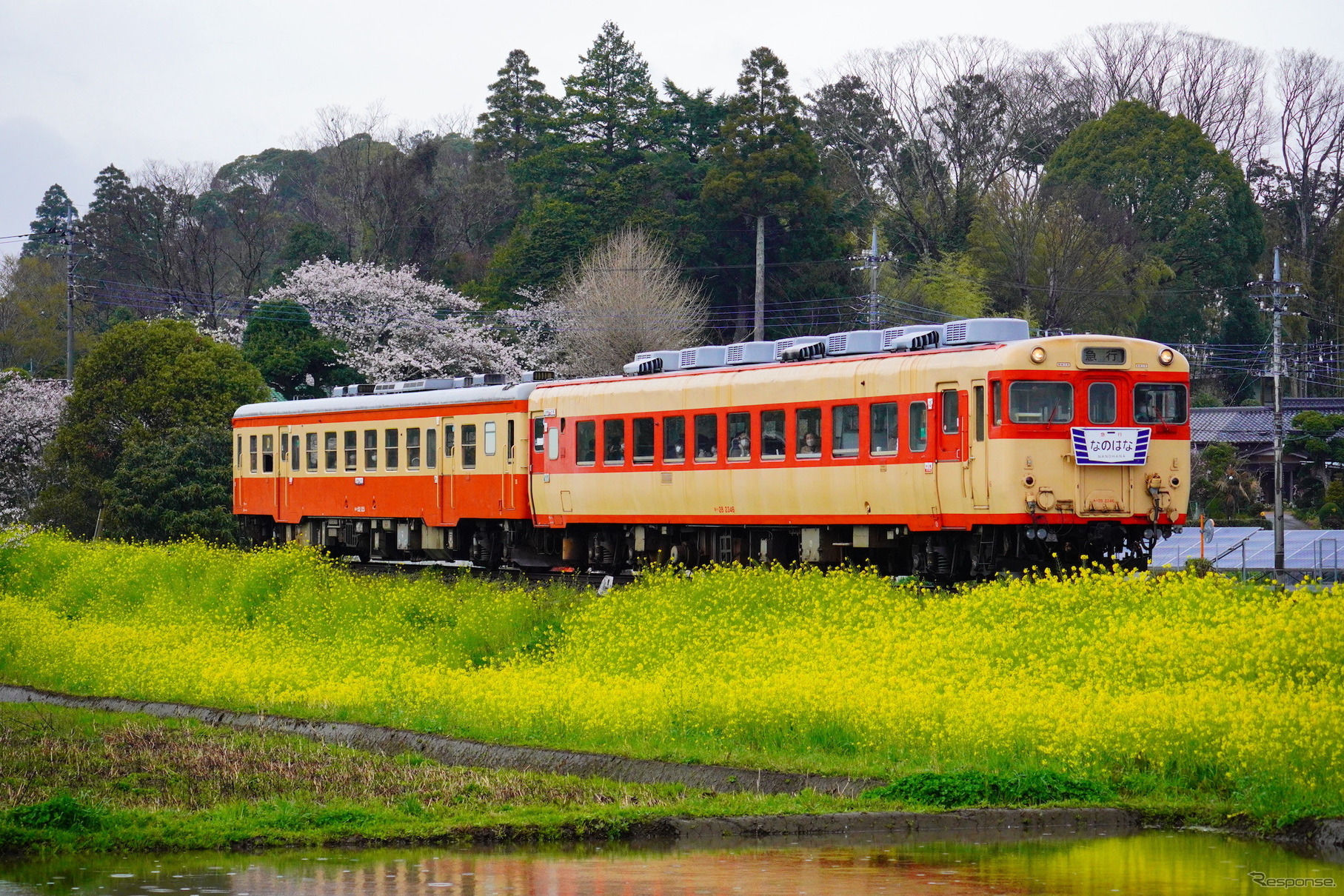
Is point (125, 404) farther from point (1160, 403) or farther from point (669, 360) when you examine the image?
point (1160, 403)

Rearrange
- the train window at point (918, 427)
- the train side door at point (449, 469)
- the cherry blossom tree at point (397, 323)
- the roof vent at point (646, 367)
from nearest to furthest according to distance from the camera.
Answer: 1. the train window at point (918, 427)
2. the roof vent at point (646, 367)
3. the train side door at point (449, 469)
4. the cherry blossom tree at point (397, 323)

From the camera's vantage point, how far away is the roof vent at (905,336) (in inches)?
865

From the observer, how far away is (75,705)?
15391 mm

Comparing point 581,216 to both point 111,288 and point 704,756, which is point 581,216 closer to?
point 111,288

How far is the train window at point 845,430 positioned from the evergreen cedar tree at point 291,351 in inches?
1370

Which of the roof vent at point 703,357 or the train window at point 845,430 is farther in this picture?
the roof vent at point 703,357

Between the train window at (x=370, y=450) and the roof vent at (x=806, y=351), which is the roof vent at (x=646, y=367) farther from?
the train window at (x=370, y=450)

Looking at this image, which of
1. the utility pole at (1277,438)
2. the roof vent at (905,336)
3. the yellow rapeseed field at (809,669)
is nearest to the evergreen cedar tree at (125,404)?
the yellow rapeseed field at (809,669)

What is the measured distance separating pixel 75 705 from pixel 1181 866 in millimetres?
10303

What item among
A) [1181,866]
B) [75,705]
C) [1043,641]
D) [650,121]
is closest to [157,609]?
[75,705]

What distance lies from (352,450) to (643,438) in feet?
29.8

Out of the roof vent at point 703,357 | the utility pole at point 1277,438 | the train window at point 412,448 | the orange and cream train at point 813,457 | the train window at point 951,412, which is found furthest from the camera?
the utility pole at point 1277,438

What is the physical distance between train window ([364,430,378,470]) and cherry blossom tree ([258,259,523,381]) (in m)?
23.3

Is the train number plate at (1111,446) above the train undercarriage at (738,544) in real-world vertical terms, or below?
above
